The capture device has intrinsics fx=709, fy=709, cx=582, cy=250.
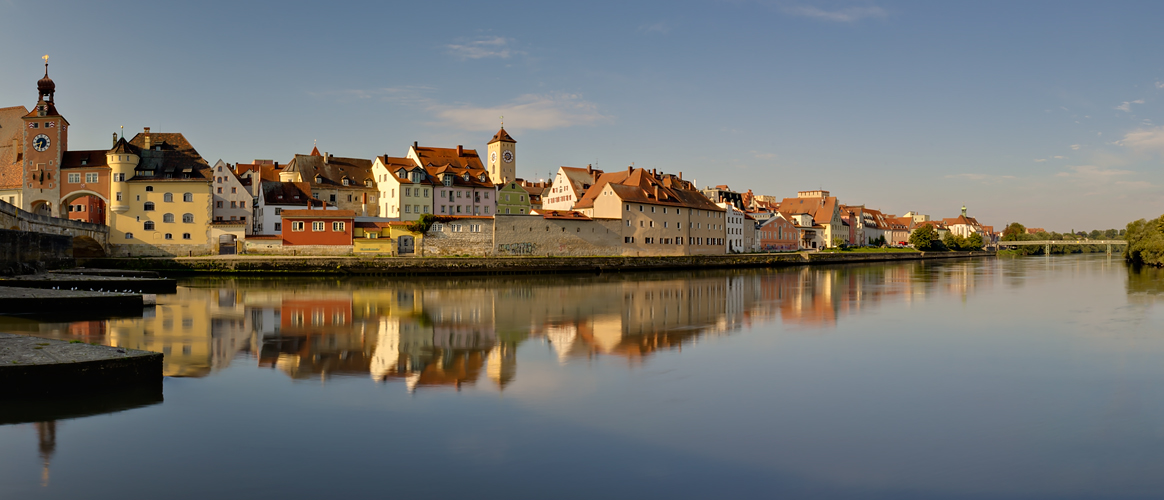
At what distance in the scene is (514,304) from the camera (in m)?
23.8

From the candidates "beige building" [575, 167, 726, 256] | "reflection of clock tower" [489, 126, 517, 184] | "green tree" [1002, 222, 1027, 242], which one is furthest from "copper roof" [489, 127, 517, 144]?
"green tree" [1002, 222, 1027, 242]

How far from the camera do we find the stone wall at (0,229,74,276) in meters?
24.5

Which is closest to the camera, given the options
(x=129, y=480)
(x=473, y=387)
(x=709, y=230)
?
(x=129, y=480)

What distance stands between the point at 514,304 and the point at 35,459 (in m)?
17.1

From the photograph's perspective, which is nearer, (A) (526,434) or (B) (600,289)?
(A) (526,434)

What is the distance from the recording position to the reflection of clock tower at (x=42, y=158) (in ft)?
149

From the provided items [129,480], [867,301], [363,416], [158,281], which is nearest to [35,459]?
[129,480]

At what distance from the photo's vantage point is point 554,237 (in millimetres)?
49719

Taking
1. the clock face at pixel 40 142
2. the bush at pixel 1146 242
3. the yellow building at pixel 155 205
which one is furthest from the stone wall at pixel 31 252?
the bush at pixel 1146 242

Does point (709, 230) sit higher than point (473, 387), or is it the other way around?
point (709, 230)

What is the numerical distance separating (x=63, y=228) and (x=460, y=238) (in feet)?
71.6

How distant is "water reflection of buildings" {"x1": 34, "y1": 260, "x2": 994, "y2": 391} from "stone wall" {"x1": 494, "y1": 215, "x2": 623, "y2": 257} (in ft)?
49.1

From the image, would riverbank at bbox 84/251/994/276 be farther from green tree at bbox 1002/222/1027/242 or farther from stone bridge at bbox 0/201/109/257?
green tree at bbox 1002/222/1027/242

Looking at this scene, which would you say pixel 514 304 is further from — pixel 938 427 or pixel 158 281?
pixel 938 427
